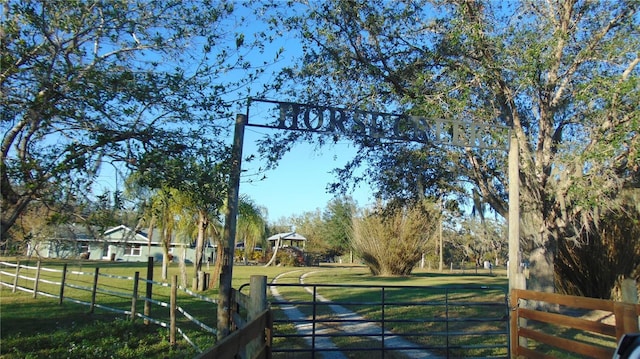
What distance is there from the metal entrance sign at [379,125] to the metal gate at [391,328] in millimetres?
2411

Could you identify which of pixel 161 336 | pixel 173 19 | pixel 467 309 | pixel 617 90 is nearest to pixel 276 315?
pixel 161 336

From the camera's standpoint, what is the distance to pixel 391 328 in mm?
10742

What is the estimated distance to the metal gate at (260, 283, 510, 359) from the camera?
748 cm

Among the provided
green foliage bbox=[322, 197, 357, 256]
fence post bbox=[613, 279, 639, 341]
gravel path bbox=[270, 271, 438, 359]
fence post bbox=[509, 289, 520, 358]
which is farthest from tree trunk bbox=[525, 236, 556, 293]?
green foliage bbox=[322, 197, 357, 256]

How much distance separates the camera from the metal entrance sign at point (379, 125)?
7.63 metres

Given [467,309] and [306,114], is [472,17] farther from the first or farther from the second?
[467,309]

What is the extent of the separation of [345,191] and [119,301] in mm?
7529

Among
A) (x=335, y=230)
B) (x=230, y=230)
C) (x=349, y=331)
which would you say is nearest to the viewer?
(x=230, y=230)

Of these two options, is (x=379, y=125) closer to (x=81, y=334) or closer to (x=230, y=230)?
(x=230, y=230)

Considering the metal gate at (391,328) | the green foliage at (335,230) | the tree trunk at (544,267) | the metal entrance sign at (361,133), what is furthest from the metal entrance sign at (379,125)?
the green foliage at (335,230)

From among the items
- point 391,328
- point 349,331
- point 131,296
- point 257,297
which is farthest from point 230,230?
point 131,296

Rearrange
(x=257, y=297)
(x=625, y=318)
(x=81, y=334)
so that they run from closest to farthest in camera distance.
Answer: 1. (x=257, y=297)
2. (x=625, y=318)
3. (x=81, y=334)

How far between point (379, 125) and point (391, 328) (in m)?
4.73

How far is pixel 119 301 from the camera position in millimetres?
15023
